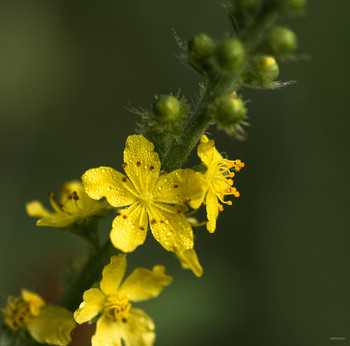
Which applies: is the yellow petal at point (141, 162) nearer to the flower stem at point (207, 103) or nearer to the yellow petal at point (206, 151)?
the flower stem at point (207, 103)

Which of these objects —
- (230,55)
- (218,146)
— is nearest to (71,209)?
(230,55)

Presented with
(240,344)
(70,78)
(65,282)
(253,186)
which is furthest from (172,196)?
(70,78)

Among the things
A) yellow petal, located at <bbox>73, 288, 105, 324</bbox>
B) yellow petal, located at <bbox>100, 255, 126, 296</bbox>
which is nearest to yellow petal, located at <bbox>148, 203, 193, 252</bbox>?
yellow petal, located at <bbox>100, 255, 126, 296</bbox>

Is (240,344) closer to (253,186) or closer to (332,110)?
(253,186)

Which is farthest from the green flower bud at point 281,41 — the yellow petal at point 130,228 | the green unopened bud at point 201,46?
the yellow petal at point 130,228

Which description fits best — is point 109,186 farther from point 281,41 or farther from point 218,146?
point 218,146

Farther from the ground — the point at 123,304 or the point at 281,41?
the point at 281,41
